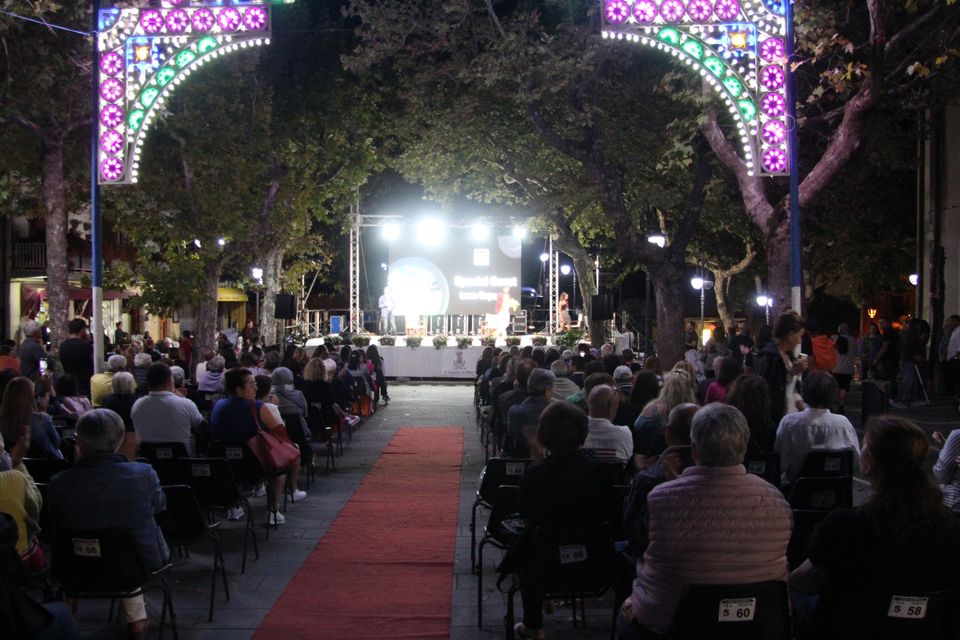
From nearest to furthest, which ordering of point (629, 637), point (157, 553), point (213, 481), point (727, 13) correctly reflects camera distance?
point (629, 637)
point (157, 553)
point (213, 481)
point (727, 13)

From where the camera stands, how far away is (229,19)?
11.7 meters

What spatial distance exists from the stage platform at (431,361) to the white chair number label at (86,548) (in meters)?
22.4

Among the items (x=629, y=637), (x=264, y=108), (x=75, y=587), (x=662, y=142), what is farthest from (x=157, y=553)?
(x=264, y=108)

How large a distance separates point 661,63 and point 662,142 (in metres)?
1.50

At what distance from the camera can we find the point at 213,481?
7145mm

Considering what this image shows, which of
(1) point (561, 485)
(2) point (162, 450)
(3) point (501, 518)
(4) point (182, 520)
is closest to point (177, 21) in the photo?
(2) point (162, 450)

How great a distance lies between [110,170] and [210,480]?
20.6 ft

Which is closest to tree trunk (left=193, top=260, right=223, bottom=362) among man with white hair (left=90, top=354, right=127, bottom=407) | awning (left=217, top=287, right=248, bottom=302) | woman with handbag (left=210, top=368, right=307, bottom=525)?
man with white hair (left=90, top=354, right=127, bottom=407)

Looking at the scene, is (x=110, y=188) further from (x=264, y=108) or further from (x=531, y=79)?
(x=531, y=79)

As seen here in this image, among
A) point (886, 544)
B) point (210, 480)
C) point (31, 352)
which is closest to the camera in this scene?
point (886, 544)

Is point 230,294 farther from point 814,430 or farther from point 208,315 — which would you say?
point 814,430

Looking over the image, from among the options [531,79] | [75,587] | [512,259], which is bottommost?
[75,587]

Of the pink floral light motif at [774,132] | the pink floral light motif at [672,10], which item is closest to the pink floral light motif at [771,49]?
the pink floral light motif at [774,132]

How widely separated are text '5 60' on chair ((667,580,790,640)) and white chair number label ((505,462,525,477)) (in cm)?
331
